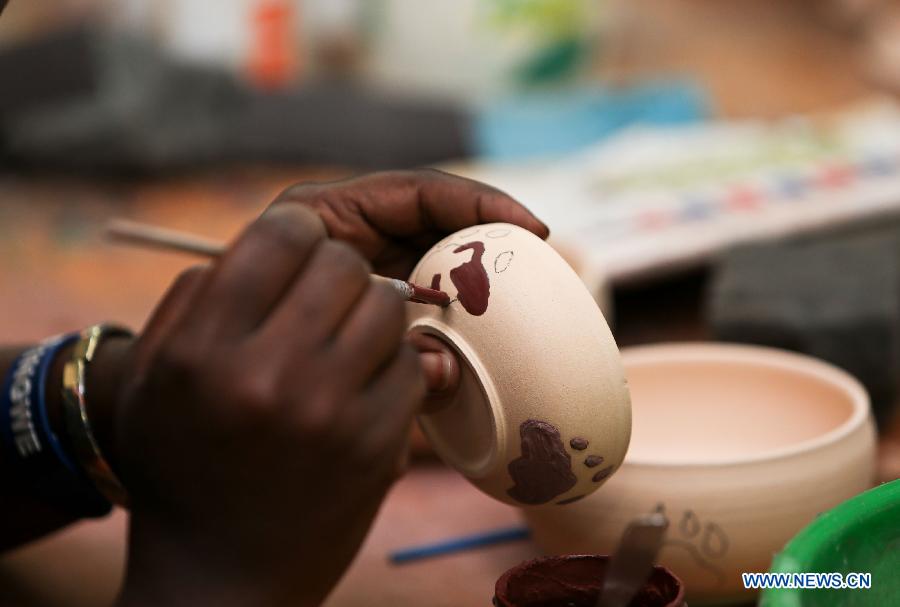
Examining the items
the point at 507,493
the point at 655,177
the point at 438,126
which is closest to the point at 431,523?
the point at 507,493

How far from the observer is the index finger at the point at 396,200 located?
0.70 m

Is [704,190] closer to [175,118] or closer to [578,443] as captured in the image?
[578,443]

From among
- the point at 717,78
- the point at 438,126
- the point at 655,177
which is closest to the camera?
the point at 655,177

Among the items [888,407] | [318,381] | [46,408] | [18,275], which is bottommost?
[18,275]

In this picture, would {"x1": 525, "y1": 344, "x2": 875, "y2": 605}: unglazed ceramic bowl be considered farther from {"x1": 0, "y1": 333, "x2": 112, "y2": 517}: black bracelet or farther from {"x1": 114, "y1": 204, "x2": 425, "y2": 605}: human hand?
{"x1": 0, "y1": 333, "x2": 112, "y2": 517}: black bracelet

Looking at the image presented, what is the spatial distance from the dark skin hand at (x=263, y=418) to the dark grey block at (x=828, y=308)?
1.66ft

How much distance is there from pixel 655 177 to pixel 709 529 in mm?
841

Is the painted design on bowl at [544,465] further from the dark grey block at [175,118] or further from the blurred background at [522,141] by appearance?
the dark grey block at [175,118]

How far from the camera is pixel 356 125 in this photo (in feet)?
6.84

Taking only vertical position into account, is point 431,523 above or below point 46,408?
below

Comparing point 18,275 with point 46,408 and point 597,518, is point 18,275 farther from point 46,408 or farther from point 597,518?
point 597,518

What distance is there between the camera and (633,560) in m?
0.51

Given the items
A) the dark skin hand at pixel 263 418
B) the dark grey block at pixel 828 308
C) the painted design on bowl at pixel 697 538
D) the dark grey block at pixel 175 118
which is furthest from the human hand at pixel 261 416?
the dark grey block at pixel 175 118

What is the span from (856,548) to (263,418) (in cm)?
29
